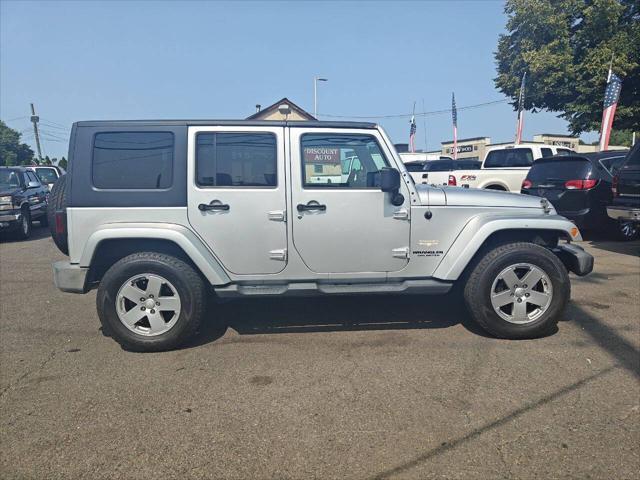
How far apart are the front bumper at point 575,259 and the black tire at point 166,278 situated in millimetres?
3333

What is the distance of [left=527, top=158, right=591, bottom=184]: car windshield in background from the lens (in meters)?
8.48

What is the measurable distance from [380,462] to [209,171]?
2.61 meters

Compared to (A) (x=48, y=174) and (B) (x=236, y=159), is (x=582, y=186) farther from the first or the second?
(A) (x=48, y=174)

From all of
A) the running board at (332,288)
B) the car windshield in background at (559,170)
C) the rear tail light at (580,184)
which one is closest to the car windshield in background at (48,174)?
the running board at (332,288)

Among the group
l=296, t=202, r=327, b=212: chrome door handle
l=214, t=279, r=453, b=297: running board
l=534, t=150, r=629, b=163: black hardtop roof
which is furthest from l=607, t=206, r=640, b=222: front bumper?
l=296, t=202, r=327, b=212: chrome door handle

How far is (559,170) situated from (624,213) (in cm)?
179

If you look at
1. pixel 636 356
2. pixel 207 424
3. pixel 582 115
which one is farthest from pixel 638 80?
pixel 207 424

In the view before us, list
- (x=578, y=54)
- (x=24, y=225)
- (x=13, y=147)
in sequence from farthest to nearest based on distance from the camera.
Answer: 1. (x=13, y=147)
2. (x=578, y=54)
3. (x=24, y=225)

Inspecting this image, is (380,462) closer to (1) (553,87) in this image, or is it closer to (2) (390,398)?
(2) (390,398)

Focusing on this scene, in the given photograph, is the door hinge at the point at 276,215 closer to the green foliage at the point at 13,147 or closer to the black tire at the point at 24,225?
the black tire at the point at 24,225

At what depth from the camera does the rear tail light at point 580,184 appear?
8.32m

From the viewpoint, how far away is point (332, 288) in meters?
4.02

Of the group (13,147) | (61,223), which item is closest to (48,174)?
(61,223)

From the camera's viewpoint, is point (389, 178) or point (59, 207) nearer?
point (389, 178)
